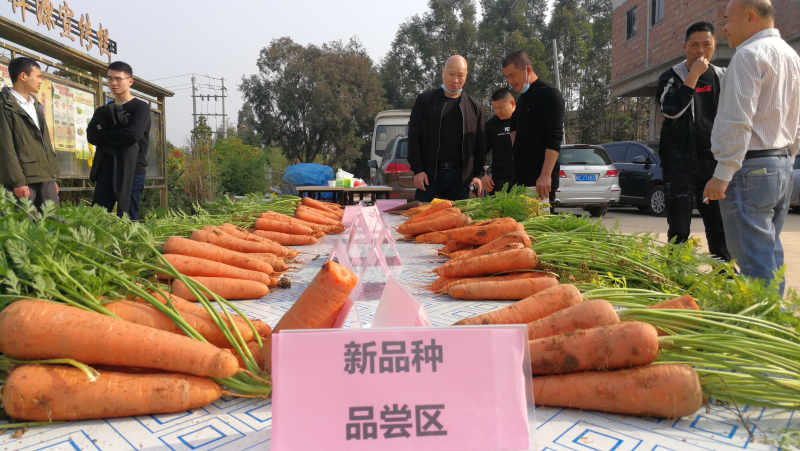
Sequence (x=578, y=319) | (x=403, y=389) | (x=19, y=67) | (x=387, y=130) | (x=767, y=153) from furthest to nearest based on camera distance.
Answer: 1. (x=387, y=130)
2. (x=19, y=67)
3. (x=767, y=153)
4. (x=578, y=319)
5. (x=403, y=389)

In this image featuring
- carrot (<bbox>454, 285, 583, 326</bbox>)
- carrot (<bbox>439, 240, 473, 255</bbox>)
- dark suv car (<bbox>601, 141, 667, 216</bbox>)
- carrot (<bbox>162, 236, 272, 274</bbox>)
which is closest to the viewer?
carrot (<bbox>454, 285, 583, 326</bbox>)

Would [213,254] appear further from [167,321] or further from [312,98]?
[312,98]

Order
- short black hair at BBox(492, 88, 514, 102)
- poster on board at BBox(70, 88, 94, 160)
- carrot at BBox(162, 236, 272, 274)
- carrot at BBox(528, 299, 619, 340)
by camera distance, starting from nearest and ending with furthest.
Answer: carrot at BBox(528, 299, 619, 340) < carrot at BBox(162, 236, 272, 274) < short black hair at BBox(492, 88, 514, 102) < poster on board at BBox(70, 88, 94, 160)

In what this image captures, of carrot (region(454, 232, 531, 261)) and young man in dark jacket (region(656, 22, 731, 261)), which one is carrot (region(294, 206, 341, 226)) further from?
young man in dark jacket (region(656, 22, 731, 261))

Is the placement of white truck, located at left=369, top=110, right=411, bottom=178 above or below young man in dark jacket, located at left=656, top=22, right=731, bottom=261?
above

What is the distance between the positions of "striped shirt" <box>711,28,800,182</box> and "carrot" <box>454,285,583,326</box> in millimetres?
1488

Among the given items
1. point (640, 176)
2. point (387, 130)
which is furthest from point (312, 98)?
point (640, 176)

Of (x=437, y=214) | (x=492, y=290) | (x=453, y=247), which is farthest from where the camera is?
(x=437, y=214)

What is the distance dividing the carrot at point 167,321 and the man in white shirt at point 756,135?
8.20 ft

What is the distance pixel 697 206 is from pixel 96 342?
3782 mm

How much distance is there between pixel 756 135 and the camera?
8.04 feet

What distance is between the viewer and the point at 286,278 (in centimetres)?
245

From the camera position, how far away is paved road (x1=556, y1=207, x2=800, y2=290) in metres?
5.01

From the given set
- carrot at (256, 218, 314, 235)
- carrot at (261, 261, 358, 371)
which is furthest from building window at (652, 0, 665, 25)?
carrot at (261, 261, 358, 371)
